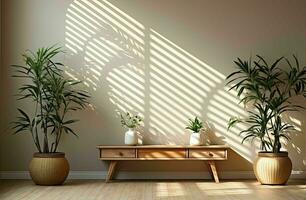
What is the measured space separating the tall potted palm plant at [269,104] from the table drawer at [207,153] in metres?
0.40

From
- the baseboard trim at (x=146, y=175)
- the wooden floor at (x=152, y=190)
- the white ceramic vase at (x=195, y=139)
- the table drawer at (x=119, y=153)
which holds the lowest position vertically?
the wooden floor at (x=152, y=190)

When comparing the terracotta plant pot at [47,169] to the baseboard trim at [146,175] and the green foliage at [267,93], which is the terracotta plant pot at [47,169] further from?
the green foliage at [267,93]

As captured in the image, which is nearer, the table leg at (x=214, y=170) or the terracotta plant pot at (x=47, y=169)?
the terracotta plant pot at (x=47, y=169)

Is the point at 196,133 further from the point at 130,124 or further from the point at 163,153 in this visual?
the point at 130,124

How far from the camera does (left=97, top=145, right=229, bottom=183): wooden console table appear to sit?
657 cm

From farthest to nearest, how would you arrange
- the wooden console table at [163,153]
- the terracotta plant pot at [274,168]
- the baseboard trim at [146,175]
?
the baseboard trim at [146,175] < the wooden console table at [163,153] < the terracotta plant pot at [274,168]

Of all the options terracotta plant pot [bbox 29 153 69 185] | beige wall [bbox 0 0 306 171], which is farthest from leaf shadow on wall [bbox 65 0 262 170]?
terracotta plant pot [bbox 29 153 69 185]

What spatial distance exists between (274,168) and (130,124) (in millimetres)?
1854

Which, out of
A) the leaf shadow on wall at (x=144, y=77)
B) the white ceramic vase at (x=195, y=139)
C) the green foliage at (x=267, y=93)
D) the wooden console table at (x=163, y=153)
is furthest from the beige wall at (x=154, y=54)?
the wooden console table at (x=163, y=153)

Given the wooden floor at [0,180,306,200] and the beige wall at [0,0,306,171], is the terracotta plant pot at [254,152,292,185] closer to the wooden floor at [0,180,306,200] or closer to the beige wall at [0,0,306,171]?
the wooden floor at [0,180,306,200]

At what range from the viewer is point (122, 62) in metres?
6.99

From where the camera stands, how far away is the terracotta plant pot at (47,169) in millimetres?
6227

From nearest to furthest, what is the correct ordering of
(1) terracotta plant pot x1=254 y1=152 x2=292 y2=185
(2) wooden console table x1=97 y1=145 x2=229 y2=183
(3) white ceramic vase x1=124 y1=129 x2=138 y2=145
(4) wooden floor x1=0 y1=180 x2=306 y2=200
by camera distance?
(4) wooden floor x1=0 y1=180 x2=306 y2=200 → (1) terracotta plant pot x1=254 y1=152 x2=292 y2=185 → (2) wooden console table x1=97 y1=145 x2=229 y2=183 → (3) white ceramic vase x1=124 y1=129 x2=138 y2=145

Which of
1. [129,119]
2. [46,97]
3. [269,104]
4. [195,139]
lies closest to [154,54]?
[129,119]
